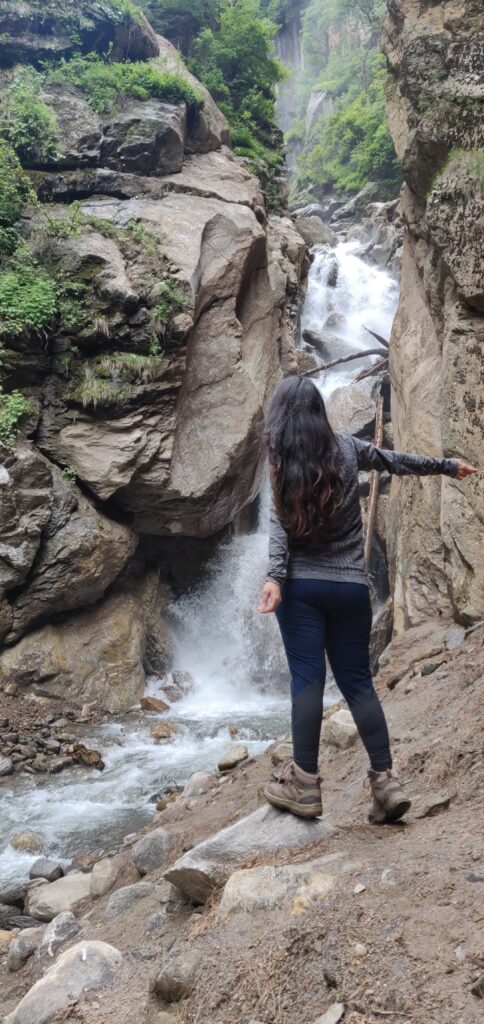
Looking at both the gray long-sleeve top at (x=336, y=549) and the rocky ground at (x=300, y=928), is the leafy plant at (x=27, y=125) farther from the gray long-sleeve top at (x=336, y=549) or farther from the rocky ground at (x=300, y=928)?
the rocky ground at (x=300, y=928)

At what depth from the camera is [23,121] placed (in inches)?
529

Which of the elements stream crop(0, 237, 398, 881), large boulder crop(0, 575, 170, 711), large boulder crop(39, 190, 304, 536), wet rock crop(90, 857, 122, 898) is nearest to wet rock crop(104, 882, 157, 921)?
wet rock crop(90, 857, 122, 898)

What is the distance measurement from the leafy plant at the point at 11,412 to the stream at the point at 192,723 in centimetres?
458

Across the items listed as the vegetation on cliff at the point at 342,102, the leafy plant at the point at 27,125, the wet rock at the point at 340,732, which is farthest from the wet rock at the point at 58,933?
the vegetation on cliff at the point at 342,102

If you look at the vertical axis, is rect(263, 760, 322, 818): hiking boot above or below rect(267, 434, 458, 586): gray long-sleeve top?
below

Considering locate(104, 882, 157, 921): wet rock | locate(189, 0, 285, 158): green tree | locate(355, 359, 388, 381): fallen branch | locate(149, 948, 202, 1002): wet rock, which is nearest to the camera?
locate(149, 948, 202, 1002): wet rock

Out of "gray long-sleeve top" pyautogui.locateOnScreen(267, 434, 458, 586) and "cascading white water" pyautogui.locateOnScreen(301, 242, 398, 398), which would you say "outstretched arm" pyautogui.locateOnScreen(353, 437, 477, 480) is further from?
"cascading white water" pyautogui.locateOnScreen(301, 242, 398, 398)

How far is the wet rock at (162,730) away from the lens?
9289 millimetres

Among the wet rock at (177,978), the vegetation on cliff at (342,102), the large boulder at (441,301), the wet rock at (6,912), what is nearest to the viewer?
the wet rock at (177,978)

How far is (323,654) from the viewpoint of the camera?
2768 millimetres

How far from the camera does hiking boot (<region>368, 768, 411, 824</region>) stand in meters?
2.85

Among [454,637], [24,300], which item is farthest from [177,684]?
[24,300]

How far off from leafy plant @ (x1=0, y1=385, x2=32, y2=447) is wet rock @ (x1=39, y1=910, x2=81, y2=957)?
7510mm

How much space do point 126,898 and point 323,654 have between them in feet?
6.52
